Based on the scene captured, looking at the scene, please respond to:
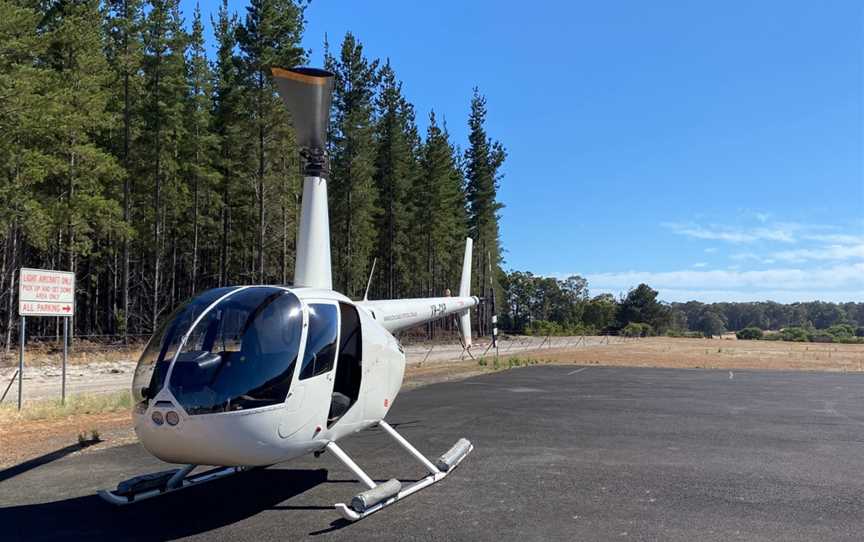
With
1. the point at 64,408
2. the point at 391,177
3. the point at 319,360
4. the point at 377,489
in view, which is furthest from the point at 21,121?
the point at 391,177

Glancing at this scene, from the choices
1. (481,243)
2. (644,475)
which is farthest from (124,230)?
(481,243)

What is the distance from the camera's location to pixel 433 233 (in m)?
57.2

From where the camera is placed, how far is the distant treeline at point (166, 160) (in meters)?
23.5

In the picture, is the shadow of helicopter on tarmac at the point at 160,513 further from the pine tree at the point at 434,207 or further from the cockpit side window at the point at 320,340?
the pine tree at the point at 434,207

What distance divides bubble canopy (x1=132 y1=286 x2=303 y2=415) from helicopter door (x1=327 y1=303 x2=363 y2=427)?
942 mm

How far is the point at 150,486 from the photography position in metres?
6.59

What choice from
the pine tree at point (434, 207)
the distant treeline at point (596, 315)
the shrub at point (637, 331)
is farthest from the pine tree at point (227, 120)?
the shrub at point (637, 331)

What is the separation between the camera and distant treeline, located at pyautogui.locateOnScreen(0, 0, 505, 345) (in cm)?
2352

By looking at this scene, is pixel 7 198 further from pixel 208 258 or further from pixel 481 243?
pixel 481 243

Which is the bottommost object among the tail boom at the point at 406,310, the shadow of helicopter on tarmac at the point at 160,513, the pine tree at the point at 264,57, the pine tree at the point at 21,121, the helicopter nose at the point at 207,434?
the shadow of helicopter on tarmac at the point at 160,513

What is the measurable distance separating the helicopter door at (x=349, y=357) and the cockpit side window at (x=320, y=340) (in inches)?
16.3

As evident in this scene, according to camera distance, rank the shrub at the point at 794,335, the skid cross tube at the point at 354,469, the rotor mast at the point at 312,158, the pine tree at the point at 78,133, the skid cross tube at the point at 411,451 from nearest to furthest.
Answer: the skid cross tube at the point at 354,469, the skid cross tube at the point at 411,451, the rotor mast at the point at 312,158, the pine tree at the point at 78,133, the shrub at the point at 794,335

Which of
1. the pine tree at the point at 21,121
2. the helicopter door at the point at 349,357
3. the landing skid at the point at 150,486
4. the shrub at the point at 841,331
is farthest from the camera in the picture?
the shrub at the point at 841,331

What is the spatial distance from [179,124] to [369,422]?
29.9 metres
